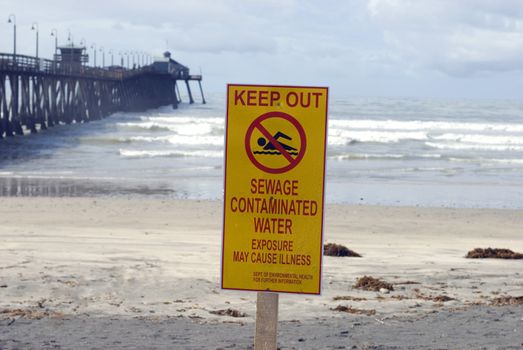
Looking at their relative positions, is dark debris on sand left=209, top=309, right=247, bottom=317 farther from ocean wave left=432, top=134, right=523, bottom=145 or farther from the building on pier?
the building on pier

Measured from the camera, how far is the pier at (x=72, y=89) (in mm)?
44250

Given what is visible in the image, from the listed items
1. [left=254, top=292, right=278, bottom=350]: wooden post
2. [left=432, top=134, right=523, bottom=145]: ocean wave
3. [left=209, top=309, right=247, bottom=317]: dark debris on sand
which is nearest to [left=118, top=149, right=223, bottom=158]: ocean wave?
[left=432, top=134, right=523, bottom=145]: ocean wave

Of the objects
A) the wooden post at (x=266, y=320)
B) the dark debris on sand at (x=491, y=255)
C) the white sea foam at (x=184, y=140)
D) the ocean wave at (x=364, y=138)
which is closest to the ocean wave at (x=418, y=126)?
the ocean wave at (x=364, y=138)

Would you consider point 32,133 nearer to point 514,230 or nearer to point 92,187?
point 92,187

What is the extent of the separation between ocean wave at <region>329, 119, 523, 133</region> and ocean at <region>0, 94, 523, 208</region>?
233 inches

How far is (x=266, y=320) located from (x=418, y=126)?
214 feet

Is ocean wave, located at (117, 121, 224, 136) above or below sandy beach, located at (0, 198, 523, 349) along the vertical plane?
above

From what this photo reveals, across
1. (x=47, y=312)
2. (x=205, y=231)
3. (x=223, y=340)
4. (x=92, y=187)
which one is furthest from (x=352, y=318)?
(x=92, y=187)

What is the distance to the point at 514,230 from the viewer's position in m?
17.7

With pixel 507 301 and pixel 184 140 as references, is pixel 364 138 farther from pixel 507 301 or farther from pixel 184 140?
pixel 507 301

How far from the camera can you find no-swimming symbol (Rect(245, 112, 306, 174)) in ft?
13.1

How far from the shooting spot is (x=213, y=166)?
32.8m

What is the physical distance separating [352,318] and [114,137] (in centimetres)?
4067

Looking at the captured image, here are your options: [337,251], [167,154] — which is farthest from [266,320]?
[167,154]
